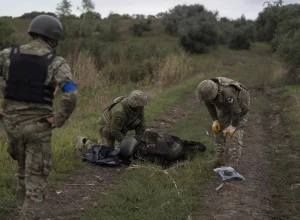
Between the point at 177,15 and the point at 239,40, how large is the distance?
10.1 meters

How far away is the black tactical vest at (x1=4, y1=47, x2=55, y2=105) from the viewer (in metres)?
3.82

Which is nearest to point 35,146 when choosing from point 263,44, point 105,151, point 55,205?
point 55,205

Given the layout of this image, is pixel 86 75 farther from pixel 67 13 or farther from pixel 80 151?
pixel 67 13

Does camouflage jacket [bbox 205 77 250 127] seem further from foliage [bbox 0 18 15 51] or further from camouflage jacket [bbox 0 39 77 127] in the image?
foliage [bbox 0 18 15 51]

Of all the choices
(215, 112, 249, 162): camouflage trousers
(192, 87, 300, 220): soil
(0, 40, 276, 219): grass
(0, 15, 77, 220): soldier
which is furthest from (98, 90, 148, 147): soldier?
(0, 15, 77, 220): soldier

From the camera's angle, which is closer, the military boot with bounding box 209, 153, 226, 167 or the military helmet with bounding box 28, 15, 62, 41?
the military helmet with bounding box 28, 15, 62, 41

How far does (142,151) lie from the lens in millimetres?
6879

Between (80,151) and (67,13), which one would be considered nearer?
(80,151)

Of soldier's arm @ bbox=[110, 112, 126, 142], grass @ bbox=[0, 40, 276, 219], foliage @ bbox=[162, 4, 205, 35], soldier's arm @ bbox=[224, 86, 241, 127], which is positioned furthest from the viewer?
foliage @ bbox=[162, 4, 205, 35]

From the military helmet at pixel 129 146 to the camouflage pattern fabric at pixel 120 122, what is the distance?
1.12ft

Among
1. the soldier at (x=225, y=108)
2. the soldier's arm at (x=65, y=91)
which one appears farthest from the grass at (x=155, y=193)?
the soldier's arm at (x=65, y=91)

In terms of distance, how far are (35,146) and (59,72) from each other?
0.79 metres

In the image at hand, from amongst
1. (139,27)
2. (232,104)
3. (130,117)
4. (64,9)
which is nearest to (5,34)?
(64,9)

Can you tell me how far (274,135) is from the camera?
10.0m
